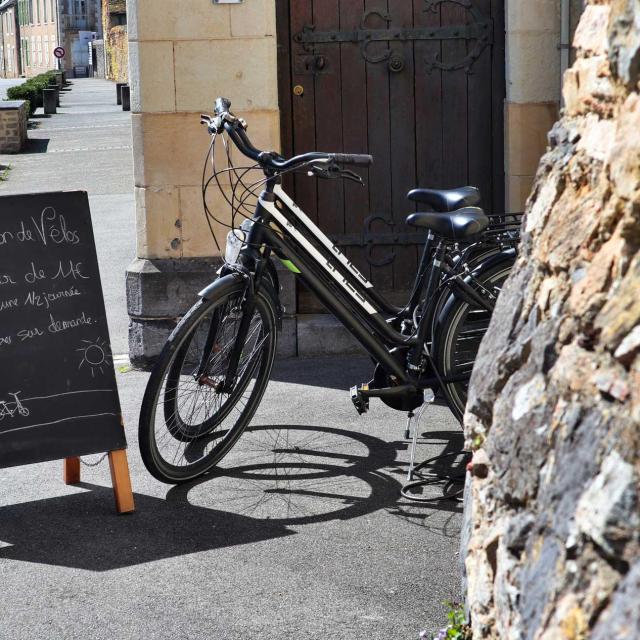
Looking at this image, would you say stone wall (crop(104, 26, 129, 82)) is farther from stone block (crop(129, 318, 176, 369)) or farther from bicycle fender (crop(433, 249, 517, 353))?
bicycle fender (crop(433, 249, 517, 353))

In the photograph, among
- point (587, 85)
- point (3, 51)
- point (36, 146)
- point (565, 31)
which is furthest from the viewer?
point (3, 51)

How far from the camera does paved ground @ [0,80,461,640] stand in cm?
366

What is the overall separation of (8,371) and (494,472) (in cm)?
249

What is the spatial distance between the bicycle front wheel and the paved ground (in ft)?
0.44

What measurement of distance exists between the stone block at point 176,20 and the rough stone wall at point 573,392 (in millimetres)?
4032

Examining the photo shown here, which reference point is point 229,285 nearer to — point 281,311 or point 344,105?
point 281,311

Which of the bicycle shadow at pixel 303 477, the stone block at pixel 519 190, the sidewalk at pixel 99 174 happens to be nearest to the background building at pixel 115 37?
the sidewalk at pixel 99 174

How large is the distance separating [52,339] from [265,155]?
1.07m

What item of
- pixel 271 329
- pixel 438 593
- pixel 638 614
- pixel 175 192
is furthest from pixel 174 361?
pixel 638 614

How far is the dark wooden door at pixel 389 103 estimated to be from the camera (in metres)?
6.80

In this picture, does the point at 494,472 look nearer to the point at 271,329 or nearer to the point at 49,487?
the point at 271,329

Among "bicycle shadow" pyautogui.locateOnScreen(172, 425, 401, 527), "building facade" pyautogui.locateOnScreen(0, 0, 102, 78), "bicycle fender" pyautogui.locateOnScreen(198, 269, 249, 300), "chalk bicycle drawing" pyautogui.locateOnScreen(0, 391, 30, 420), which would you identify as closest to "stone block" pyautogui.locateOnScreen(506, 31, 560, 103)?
"bicycle shadow" pyautogui.locateOnScreen(172, 425, 401, 527)

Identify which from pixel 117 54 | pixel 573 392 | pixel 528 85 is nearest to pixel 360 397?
pixel 528 85

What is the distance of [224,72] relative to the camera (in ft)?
21.4
